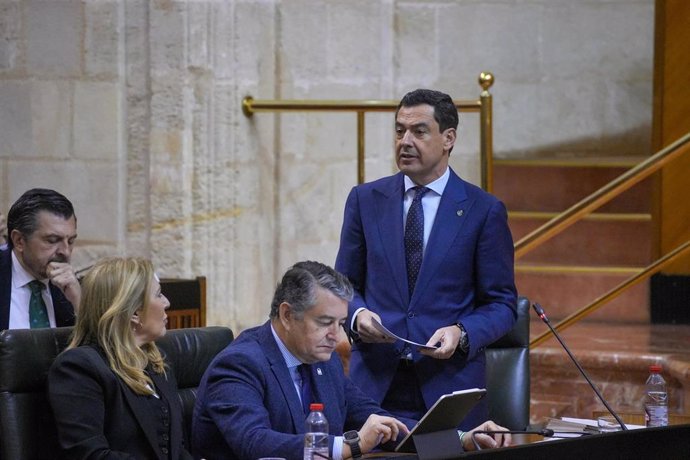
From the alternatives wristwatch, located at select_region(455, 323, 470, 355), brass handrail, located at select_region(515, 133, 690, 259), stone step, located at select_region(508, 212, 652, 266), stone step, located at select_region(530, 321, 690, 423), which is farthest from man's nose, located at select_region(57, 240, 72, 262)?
stone step, located at select_region(508, 212, 652, 266)

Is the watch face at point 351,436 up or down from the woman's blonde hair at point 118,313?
down

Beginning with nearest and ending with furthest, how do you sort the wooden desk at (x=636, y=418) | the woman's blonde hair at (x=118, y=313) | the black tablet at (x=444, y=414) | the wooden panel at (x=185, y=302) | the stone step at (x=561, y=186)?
the black tablet at (x=444, y=414)
the woman's blonde hair at (x=118, y=313)
the wooden desk at (x=636, y=418)
the wooden panel at (x=185, y=302)
the stone step at (x=561, y=186)

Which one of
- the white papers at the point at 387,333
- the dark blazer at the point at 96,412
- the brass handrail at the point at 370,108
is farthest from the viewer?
the brass handrail at the point at 370,108

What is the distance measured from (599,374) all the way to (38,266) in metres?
2.81

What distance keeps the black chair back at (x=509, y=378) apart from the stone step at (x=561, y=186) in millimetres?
3325

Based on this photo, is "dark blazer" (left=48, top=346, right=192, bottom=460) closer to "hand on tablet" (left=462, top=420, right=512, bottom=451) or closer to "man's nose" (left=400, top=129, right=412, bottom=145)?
"hand on tablet" (left=462, top=420, right=512, bottom=451)

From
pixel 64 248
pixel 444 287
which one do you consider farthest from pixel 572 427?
pixel 64 248

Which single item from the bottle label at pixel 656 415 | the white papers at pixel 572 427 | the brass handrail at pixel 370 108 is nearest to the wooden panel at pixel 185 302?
the brass handrail at pixel 370 108

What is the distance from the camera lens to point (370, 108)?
19.3ft

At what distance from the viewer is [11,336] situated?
3.25m

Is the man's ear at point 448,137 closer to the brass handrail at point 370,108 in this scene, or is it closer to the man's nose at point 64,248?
the man's nose at point 64,248

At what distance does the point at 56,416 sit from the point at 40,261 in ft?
3.73

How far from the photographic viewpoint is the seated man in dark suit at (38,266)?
4141 mm

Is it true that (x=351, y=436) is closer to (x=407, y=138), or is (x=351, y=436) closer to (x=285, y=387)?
Answer: (x=285, y=387)
